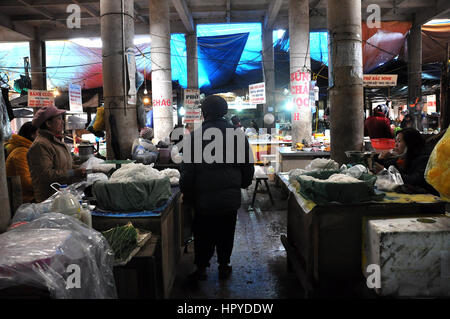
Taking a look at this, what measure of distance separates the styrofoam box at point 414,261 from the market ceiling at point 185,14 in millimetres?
13901

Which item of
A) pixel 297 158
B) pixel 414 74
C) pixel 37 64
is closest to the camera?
pixel 297 158

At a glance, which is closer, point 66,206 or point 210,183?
point 66,206

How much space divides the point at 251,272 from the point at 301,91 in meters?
8.57

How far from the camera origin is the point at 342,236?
280 cm

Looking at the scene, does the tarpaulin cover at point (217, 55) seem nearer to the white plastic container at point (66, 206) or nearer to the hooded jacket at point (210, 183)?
the hooded jacket at point (210, 183)

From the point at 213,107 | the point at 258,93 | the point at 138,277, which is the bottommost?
the point at 138,277

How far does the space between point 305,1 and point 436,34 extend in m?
9.28

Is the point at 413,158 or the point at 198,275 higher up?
the point at 413,158

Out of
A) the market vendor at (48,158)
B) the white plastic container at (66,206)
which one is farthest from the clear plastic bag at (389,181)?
the market vendor at (48,158)

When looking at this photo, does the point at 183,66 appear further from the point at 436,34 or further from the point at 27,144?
the point at 27,144

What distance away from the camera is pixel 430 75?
56.6 ft

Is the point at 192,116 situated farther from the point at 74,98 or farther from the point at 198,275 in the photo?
the point at 198,275

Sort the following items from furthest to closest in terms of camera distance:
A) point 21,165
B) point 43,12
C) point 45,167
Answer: point 43,12
point 21,165
point 45,167

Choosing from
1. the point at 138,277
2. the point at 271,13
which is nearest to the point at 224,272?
the point at 138,277
